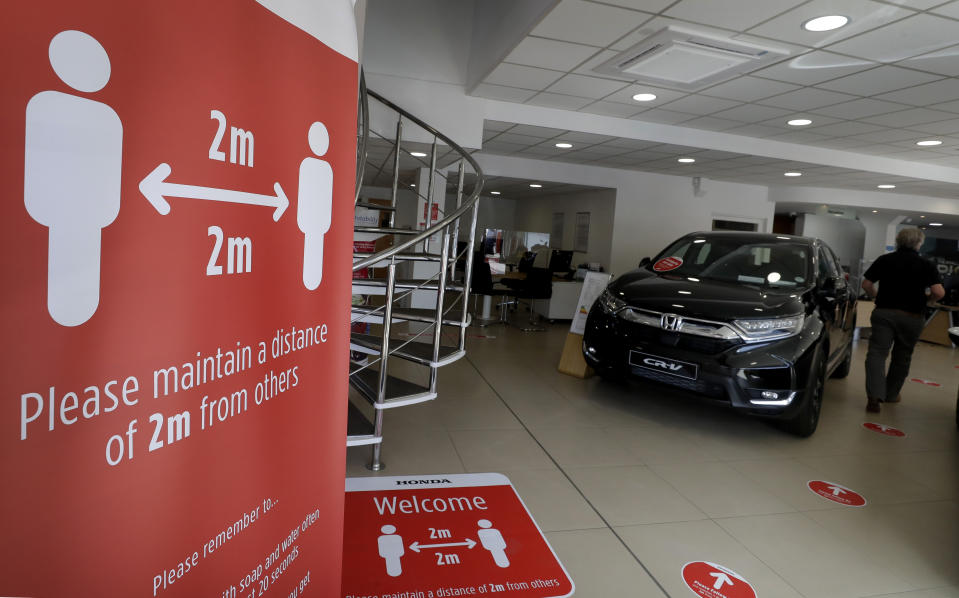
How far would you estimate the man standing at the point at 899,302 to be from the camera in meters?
4.13

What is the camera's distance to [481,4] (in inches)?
217

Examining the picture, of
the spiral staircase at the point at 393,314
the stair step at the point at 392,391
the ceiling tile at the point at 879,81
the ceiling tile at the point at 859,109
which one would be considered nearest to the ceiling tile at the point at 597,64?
the spiral staircase at the point at 393,314

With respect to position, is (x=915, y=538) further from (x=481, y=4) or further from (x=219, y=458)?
(x=481, y=4)

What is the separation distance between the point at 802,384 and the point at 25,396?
367cm

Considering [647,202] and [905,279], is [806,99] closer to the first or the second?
[905,279]

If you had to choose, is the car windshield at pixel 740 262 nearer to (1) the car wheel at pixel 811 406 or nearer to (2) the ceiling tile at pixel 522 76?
(1) the car wheel at pixel 811 406

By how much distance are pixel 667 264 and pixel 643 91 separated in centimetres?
187

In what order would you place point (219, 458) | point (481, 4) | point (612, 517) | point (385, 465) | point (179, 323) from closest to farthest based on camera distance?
point (179, 323) → point (219, 458) → point (612, 517) → point (385, 465) → point (481, 4)

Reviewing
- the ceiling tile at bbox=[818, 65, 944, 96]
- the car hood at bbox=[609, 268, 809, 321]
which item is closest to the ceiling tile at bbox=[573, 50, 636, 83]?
the ceiling tile at bbox=[818, 65, 944, 96]

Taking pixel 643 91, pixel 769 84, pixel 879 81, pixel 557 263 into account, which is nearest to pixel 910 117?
pixel 879 81

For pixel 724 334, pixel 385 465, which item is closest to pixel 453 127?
pixel 724 334

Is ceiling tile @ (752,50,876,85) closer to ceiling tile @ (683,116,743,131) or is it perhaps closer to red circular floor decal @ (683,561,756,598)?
ceiling tile @ (683,116,743,131)

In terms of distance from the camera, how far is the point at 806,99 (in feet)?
16.6

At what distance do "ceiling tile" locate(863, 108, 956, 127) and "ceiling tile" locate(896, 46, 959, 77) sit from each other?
119 cm
